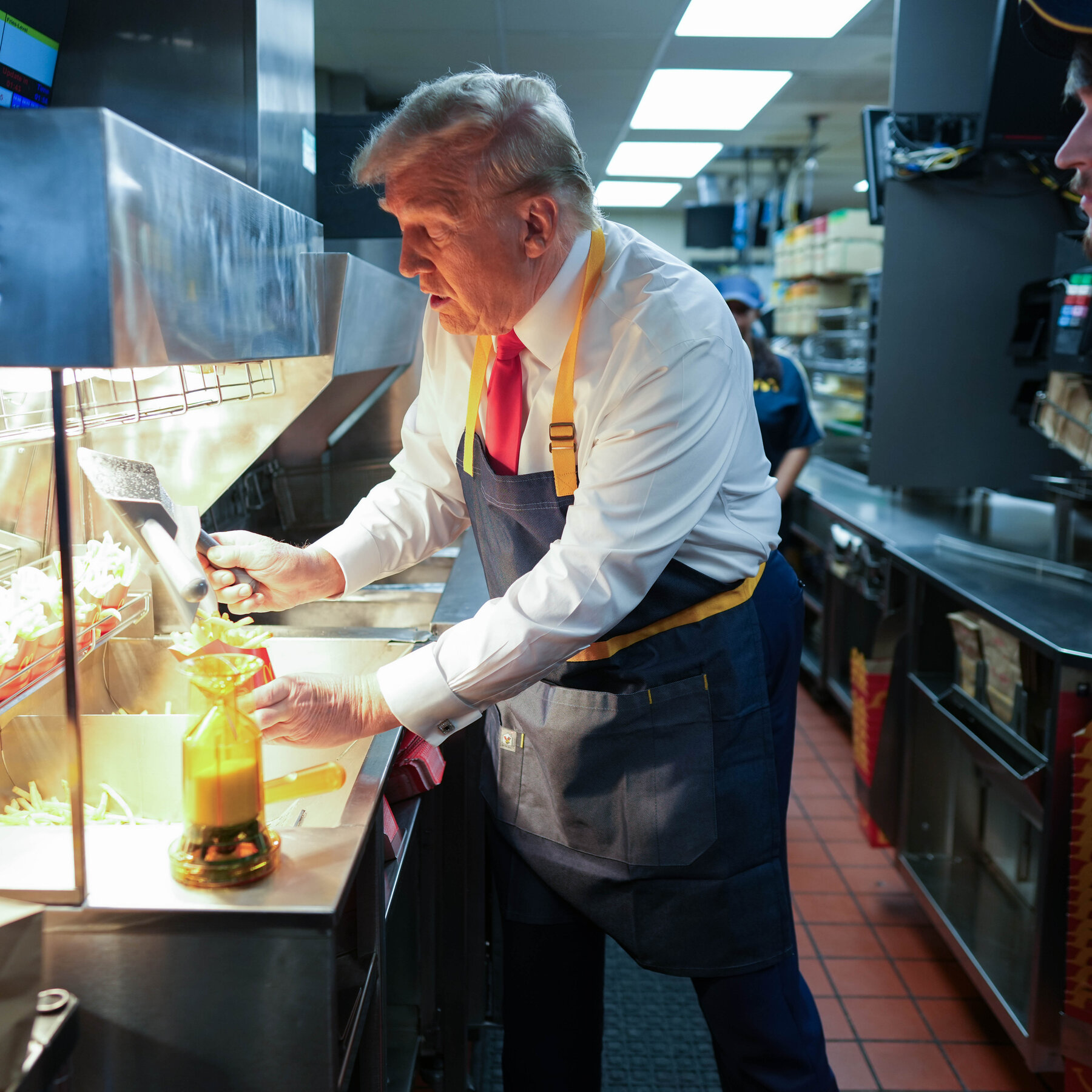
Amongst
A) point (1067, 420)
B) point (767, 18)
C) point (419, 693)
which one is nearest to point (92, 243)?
point (419, 693)

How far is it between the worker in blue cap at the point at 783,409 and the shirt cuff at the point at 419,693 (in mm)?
2884

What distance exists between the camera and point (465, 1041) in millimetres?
1951

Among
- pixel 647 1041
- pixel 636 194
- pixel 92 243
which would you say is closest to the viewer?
pixel 92 243

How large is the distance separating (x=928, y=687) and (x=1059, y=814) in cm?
73

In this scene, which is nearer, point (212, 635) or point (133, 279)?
point (133, 279)

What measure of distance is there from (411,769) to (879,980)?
178cm

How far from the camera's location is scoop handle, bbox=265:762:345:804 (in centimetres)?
101

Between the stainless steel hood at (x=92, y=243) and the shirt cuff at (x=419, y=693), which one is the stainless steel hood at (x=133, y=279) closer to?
the stainless steel hood at (x=92, y=243)

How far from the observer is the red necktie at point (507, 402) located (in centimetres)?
144

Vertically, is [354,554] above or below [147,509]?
below

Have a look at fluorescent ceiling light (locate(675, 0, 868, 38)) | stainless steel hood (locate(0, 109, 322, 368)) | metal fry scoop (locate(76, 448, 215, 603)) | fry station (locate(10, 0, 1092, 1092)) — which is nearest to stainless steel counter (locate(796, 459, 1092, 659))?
fry station (locate(10, 0, 1092, 1092))

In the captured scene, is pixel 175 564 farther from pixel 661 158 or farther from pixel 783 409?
pixel 661 158

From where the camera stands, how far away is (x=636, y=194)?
9.88 metres

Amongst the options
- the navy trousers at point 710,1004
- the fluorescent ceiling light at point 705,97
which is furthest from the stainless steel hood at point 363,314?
the fluorescent ceiling light at point 705,97
